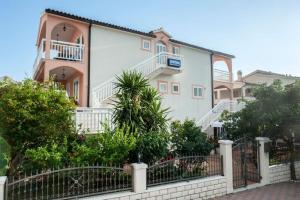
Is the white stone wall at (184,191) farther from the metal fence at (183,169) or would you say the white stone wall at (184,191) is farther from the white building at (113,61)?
the white building at (113,61)

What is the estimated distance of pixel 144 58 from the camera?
19.4 meters

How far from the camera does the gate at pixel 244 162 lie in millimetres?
10023

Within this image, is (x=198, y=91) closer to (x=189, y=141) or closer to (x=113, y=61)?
(x=113, y=61)

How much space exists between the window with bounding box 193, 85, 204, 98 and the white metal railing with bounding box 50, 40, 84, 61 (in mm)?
9926

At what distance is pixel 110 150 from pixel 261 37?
9098 mm

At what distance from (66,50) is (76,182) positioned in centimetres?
1082

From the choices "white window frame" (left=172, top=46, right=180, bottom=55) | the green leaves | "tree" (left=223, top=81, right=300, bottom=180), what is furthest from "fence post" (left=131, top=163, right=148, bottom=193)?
"white window frame" (left=172, top=46, right=180, bottom=55)

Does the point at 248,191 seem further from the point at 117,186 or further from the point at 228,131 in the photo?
the point at 117,186

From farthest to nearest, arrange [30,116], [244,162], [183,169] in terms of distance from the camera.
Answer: [244,162], [183,169], [30,116]

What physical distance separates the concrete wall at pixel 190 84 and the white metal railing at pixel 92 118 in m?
7.23

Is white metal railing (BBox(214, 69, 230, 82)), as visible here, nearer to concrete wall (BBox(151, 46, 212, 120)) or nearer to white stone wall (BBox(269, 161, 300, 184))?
concrete wall (BBox(151, 46, 212, 120))

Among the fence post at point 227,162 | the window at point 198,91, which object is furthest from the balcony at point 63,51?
the fence post at point 227,162

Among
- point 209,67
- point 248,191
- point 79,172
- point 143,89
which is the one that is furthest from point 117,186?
point 209,67

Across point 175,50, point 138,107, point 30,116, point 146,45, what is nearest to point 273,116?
point 138,107
